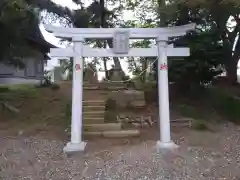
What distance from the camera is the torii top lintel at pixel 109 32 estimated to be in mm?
6785

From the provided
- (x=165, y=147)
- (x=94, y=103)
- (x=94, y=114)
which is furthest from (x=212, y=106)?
(x=165, y=147)

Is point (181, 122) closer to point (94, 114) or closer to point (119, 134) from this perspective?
point (119, 134)

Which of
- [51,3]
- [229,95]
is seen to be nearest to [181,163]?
[229,95]

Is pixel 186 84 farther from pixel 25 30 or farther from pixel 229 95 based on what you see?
pixel 25 30

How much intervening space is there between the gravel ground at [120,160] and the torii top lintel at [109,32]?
8.28ft

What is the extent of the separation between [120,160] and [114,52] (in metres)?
2.35

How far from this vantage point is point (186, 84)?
10.4 meters

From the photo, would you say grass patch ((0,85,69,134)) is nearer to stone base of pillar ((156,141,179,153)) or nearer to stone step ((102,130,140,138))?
stone step ((102,130,140,138))

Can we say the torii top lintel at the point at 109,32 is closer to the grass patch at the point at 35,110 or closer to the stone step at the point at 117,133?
the stone step at the point at 117,133

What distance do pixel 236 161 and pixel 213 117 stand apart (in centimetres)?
332

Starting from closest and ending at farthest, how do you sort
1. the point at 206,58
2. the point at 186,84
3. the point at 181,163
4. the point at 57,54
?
the point at 181,163 < the point at 57,54 < the point at 206,58 < the point at 186,84

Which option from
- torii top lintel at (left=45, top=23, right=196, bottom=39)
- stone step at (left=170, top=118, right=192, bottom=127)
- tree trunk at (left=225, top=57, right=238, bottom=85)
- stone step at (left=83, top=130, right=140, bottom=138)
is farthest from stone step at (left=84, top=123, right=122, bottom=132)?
tree trunk at (left=225, top=57, right=238, bottom=85)

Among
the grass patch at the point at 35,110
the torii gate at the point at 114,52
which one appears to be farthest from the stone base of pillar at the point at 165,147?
the grass patch at the point at 35,110

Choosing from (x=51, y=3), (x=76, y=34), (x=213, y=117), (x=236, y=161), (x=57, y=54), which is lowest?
(x=236, y=161)
